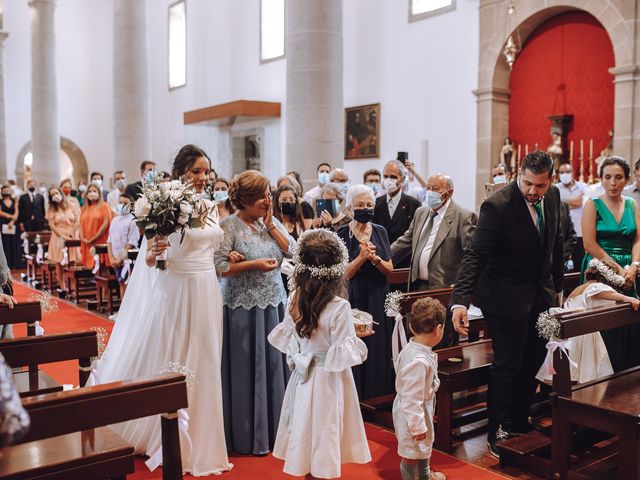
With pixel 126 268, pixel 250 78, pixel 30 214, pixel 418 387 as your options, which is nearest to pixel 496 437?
pixel 418 387

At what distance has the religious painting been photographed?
1475cm

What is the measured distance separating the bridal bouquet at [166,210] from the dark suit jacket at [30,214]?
41.7 ft

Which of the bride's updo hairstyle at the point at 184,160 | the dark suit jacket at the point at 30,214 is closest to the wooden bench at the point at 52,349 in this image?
the bride's updo hairstyle at the point at 184,160

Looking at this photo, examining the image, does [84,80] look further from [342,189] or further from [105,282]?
[342,189]

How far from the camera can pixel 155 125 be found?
22.9 m

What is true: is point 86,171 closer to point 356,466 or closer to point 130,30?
point 130,30

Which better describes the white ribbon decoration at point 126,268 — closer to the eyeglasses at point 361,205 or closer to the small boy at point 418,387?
the eyeglasses at point 361,205

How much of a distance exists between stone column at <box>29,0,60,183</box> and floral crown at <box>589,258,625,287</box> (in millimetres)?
17655

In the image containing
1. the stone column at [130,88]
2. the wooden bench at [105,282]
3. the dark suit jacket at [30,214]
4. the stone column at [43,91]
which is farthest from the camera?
the stone column at [43,91]

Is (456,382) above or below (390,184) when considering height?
below

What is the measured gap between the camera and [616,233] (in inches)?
191

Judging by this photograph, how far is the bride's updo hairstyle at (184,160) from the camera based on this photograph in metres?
4.13

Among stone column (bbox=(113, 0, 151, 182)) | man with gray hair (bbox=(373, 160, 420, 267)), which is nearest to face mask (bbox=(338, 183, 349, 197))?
man with gray hair (bbox=(373, 160, 420, 267))

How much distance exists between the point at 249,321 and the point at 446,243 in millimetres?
1708
